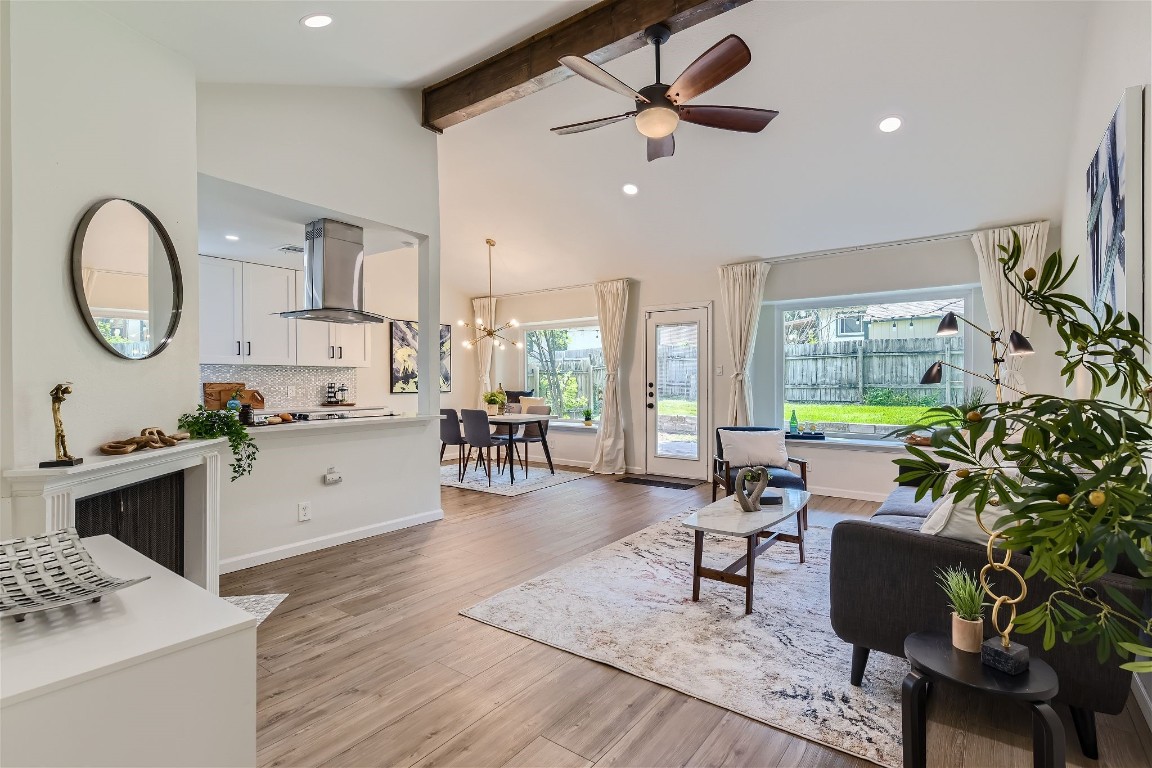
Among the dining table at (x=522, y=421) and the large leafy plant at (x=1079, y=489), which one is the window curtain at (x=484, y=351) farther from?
the large leafy plant at (x=1079, y=489)

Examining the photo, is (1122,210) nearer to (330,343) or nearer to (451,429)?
(451,429)

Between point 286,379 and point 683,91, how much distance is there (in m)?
5.69

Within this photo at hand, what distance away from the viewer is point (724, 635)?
8.98 feet

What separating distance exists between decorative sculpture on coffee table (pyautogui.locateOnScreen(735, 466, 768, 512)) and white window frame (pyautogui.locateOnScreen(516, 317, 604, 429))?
4119 millimetres

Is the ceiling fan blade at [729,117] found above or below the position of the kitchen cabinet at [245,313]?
above

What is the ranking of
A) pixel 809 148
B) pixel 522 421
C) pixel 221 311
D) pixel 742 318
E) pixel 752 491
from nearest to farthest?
1. pixel 752 491
2. pixel 809 148
3. pixel 221 311
4. pixel 742 318
5. pixel 522 421

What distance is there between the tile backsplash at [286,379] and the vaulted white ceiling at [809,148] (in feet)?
8.08

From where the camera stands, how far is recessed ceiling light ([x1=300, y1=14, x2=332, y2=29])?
2.90 meters

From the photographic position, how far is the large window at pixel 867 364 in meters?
5.54

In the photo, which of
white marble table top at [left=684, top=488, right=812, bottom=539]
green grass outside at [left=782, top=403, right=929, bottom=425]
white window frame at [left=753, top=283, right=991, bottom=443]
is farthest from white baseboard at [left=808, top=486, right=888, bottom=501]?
white marble table top at [left=684, top=488, right=812, bottom=539]

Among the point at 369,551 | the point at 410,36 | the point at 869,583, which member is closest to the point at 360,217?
the point at 410,36

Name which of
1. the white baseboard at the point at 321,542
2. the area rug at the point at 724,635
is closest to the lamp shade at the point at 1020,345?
the area rug at the point at 724,635

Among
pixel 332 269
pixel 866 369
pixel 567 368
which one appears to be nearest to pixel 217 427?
pixel 332 269

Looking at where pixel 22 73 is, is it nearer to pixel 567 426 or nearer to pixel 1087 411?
pixel 1087 411
